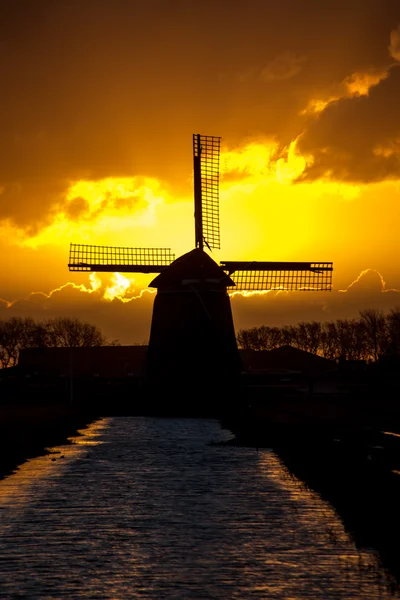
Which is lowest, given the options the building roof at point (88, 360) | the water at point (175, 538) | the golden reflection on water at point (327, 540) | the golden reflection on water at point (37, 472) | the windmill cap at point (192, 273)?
the golden reflection on water at point (37, 472)

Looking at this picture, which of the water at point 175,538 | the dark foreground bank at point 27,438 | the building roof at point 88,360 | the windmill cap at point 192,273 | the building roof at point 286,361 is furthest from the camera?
the building roof at point 286,361

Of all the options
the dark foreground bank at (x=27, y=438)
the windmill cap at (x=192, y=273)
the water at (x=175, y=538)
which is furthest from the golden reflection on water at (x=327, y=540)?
the windmill cap at (x=192, y=273)

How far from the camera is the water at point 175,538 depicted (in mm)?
10336

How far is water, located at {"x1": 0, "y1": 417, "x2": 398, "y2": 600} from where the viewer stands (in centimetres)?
1034

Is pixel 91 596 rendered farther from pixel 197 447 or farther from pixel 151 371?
pixel 151 371

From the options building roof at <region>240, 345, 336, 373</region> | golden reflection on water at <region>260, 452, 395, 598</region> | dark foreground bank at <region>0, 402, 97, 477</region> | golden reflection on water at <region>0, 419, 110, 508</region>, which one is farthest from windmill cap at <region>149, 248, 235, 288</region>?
building roof at <region>240, 345, 336, 373</region>

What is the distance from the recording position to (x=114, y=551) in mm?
12555

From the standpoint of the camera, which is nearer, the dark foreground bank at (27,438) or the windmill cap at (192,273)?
the dark foreground bank at (27,438)

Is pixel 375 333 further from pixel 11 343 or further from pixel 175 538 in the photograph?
pixel 175 538

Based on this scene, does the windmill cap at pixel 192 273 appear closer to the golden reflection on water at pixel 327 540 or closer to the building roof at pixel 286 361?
the golden reflection on water at pixel 327 540

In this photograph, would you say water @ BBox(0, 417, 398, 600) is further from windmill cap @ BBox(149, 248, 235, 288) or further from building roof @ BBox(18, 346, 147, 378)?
building roof @ BBox(18, 346, 147, 378)

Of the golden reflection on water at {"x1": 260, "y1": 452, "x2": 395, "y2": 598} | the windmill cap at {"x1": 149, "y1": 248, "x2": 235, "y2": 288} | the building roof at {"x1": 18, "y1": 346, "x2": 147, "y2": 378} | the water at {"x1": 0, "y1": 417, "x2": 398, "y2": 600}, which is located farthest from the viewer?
the building roof at {"x1": 18, "y1": 346, "x2": 147, "y2": 378}

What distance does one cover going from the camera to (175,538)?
1349cm

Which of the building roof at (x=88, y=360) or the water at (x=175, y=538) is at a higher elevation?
the building roof at (x=88, y=360)
